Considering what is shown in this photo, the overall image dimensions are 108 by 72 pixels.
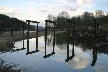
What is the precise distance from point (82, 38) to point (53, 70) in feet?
80.4

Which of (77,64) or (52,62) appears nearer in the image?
(77,64)

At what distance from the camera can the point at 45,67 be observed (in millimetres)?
11898

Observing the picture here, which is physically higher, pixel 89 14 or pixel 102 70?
pixel 89 14

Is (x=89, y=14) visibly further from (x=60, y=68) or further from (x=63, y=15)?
(x=60, y=68)

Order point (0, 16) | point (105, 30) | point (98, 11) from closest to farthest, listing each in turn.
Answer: point (105, 30)
point (98, 11)
point (0, 16)

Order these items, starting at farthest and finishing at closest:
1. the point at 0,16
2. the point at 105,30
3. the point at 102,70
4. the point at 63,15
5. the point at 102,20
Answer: the point at 0,16 < the point at 63,15 < the point at 102,20 < the point at 105,30 < the point at 102,70

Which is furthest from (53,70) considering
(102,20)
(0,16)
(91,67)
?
(0,16)

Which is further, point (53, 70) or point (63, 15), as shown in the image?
point (63, 15)

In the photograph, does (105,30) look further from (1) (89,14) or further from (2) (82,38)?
(1) (89,14)

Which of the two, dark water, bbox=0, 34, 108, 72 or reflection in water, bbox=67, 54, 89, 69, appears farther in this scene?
reflection in water, bbox=67, 54, 89, 69

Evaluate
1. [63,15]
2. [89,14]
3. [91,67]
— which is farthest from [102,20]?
[91,67]

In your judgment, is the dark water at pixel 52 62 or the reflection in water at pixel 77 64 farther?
the reflection in water at pixel 77 64

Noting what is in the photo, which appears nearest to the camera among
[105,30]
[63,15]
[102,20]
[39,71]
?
[39,71]

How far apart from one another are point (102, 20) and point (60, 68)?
73.9 metres
